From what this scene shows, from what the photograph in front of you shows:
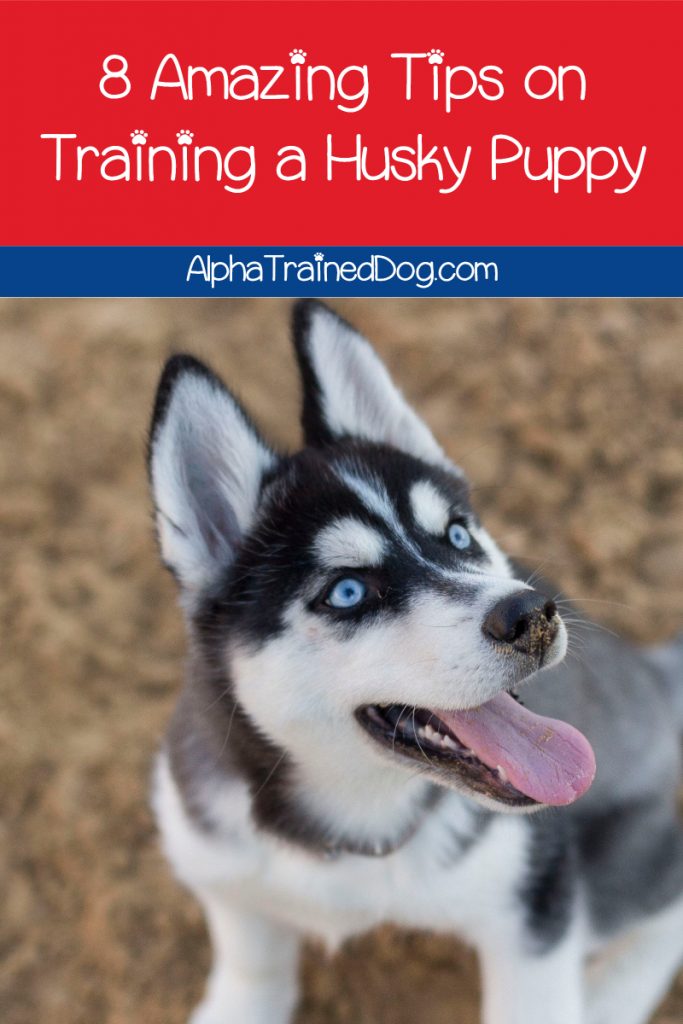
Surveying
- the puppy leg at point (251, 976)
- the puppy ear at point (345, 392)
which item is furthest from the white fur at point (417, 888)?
the puppy ear at point (345, 392)

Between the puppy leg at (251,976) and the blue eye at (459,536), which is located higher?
the blue eye at (459,536)

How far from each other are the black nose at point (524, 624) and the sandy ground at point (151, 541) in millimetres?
1645

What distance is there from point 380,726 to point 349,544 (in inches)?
15.5

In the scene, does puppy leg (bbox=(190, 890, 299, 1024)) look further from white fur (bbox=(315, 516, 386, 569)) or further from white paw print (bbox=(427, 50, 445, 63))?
white paw print (bbox=(427, 50, 445, 63))

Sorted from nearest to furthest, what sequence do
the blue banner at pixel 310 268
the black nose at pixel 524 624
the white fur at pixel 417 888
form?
the black nose at pixel 524 624 → the white fur at pixel 417 888 → the blue banner at pixel 310 268

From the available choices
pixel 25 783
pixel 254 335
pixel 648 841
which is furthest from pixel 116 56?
pixel 648 841

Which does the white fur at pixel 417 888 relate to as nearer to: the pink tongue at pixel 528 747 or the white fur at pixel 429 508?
the pink tongue at pixel 528 747

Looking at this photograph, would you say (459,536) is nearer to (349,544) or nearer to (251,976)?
(349,544)

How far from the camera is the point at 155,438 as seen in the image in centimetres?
225

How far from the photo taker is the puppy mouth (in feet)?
7.04

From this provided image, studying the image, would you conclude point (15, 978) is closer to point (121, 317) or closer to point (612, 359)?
point (121, 317)

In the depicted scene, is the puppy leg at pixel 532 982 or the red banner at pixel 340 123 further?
the red banner at pixel 340 123

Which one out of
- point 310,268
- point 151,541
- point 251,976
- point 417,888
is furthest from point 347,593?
point 151,541

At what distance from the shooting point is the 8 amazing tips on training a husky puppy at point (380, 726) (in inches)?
85.2
